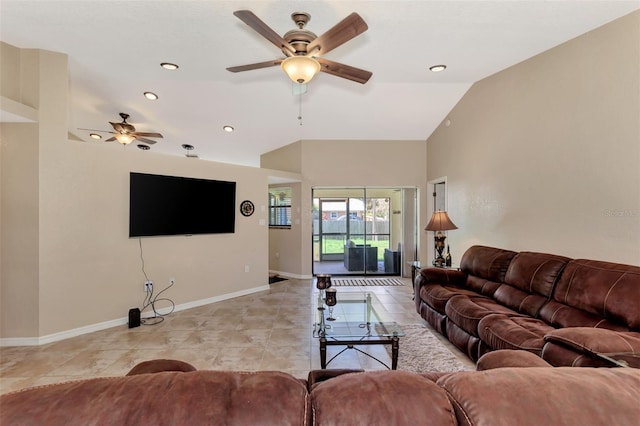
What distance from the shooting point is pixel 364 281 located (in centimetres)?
596

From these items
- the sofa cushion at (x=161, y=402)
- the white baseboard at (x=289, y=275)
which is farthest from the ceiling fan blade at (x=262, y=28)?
the white baseboard at (x=289, y=275)

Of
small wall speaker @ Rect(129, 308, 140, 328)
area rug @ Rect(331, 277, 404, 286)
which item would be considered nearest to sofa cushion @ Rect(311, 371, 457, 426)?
small wall speaker @ Rect(129, 308, 140, 328)

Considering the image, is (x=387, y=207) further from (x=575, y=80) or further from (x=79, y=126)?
(x=79, y=126)

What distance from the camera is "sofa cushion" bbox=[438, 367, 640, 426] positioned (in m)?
0.65

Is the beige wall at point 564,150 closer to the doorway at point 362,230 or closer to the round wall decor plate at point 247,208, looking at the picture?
the doorway at point 362,230

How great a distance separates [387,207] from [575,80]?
4.16 meters

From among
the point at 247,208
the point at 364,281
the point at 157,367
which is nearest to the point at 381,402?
the point at 157,367

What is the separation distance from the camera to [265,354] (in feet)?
9.16

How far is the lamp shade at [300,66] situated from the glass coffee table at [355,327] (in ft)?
7.20

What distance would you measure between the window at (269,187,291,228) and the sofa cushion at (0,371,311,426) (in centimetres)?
560

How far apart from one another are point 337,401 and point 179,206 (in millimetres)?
4052

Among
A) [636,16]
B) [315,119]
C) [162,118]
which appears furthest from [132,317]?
[636,16]

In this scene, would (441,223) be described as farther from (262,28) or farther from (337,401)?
(337,401)

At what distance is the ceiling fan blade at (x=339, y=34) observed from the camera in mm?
1886
